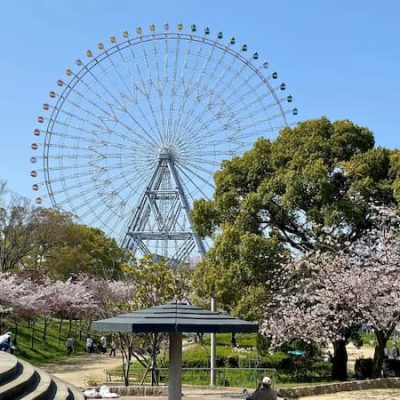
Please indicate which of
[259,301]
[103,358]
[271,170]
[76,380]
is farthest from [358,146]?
[103,358]

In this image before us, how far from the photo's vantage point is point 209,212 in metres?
22.3

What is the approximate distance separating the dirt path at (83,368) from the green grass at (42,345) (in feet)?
3.25

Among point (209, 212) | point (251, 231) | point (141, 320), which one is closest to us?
point (141, 320)

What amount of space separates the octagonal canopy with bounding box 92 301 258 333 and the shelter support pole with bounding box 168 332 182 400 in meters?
0.43

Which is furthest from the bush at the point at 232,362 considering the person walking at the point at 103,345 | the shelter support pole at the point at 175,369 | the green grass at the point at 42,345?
the shelter support pole at the point at 175,369


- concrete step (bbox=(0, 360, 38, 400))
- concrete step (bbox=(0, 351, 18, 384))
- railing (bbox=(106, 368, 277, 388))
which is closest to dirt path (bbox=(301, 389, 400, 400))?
railing (bbox=(106, 368, 277, 388))

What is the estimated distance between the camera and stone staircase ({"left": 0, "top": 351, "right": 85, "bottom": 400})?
847 centimetres

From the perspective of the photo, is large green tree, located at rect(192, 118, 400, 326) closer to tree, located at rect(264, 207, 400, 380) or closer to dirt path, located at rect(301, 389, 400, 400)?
tree, located at rect(264, 207, 400, 380)

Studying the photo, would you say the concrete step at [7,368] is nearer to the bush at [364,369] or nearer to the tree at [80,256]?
the bush at [364,369]

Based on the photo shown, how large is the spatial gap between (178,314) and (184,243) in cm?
3526

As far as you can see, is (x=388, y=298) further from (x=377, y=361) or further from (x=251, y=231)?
(x=251, y=231)

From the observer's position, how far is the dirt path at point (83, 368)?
22.0 metres

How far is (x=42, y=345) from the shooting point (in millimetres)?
34250

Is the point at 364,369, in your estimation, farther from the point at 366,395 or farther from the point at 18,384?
the point at 18,384
